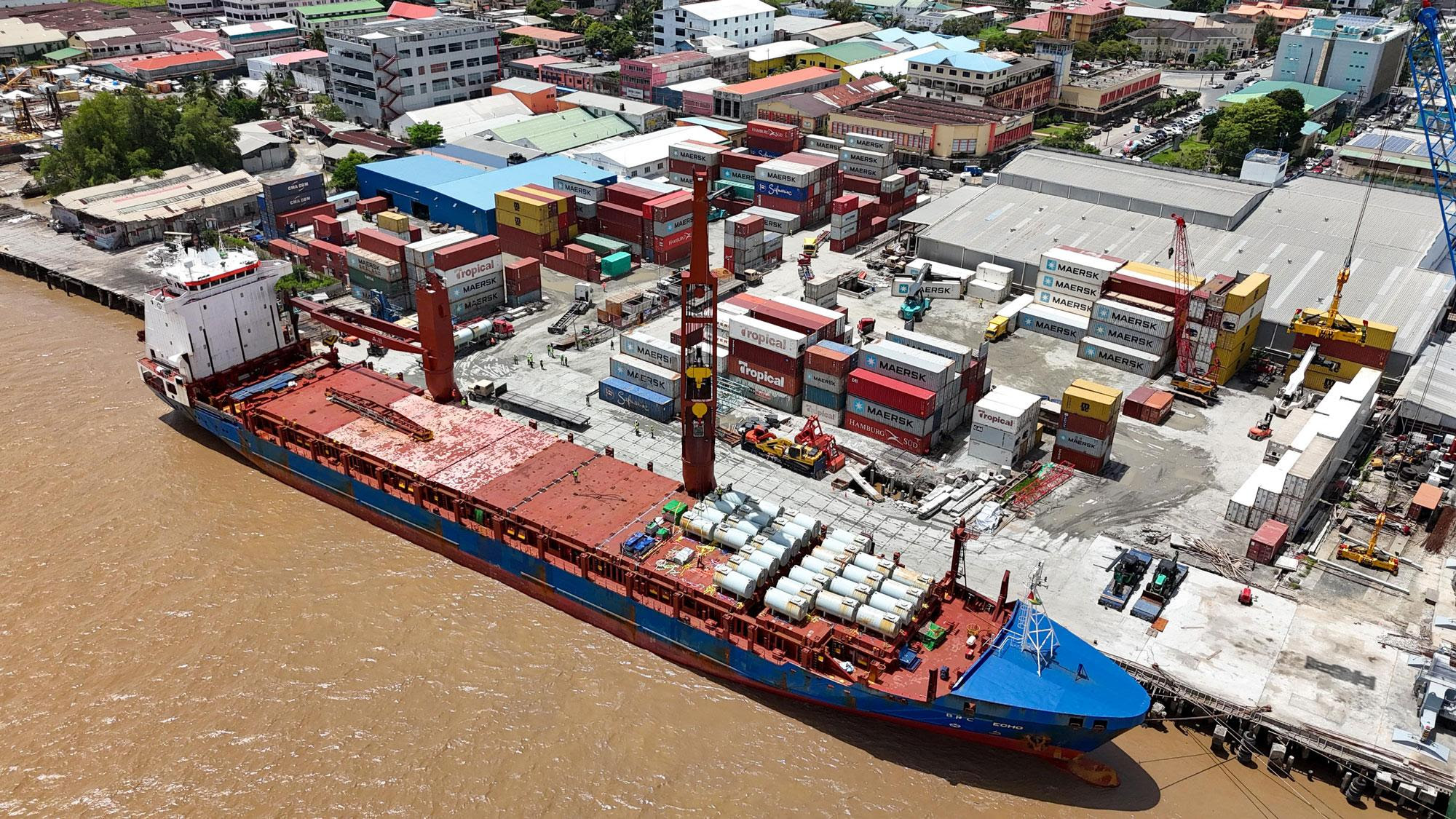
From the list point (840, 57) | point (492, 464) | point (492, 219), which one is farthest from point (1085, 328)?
point (840, 57)

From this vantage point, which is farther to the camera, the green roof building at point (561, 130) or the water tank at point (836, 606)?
the green roof building at point (561, 130)

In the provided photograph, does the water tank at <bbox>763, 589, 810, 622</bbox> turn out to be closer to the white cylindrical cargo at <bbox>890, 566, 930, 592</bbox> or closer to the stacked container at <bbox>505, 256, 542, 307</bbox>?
the white cylindrical cargo at <bbox>890, 566, 930, 592</bbox>

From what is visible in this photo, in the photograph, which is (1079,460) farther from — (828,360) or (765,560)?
(765,560)

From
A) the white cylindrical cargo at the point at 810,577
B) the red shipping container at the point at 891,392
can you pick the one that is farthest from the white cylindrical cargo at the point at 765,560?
the red shipping container at the point at 891,392

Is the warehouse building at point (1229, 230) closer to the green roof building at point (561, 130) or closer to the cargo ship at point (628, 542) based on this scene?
the green roof building at point (561, 130)

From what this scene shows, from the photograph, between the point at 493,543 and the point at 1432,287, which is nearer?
the point at 493,543

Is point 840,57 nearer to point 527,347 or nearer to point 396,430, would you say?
point 527,347
